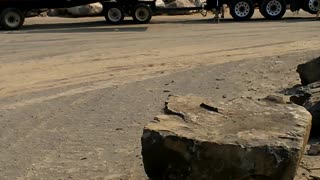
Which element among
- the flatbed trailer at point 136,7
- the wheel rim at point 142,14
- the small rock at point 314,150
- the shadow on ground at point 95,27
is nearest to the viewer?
the small rock at point 314,150

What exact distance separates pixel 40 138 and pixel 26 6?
18.5 meters

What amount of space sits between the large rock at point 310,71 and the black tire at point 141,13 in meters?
16.7

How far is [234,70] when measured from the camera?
45.4ft

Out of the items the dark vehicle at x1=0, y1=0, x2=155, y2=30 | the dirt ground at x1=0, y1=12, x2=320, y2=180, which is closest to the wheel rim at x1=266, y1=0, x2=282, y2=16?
the dirt ground at x1=0, y1=12, x2=320, y2=180

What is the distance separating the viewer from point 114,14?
27.2 meters

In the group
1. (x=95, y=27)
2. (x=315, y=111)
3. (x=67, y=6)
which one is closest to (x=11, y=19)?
(x=67, y=6)

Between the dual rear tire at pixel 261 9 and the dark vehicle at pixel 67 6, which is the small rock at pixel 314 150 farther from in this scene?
the dual rear tire at pixel 261 9

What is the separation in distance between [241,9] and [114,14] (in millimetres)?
5655

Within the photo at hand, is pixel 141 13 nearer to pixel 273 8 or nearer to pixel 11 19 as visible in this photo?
pixel 11 19

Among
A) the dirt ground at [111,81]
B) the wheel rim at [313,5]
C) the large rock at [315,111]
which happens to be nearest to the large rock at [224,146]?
the dirt ground at [111,81]

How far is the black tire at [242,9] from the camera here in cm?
2838

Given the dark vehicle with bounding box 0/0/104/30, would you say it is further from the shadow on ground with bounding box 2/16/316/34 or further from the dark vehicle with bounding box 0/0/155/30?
the shadow on ground with bounding box 2/16/316/34

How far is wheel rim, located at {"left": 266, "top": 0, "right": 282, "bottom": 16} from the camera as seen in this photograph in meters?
28.3

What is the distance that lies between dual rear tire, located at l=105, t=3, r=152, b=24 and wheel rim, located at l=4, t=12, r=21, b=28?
3.73 metres
